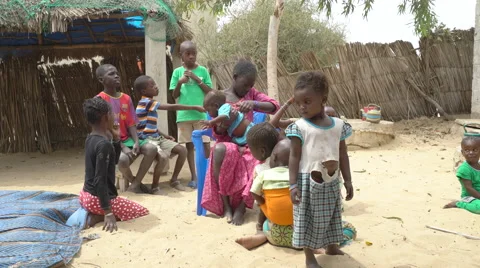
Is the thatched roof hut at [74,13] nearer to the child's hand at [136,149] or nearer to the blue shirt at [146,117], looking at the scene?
the blue shirt at [146,117]

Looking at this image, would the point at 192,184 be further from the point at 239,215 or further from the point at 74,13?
the point at 74,13

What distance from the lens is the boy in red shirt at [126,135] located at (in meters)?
4.64

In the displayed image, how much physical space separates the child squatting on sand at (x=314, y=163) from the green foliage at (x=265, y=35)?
43.7 ft

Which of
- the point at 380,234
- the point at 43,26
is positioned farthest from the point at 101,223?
the point at 43,26

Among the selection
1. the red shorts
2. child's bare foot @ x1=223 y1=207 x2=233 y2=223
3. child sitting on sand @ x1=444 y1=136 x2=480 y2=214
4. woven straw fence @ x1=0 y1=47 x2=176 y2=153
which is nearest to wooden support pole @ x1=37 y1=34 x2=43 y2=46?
woven straw fence @ x1=0 y1=47 x2=176 y2=153

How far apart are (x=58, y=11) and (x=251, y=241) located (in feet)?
14.3

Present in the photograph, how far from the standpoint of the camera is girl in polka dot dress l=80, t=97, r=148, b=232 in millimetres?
3473

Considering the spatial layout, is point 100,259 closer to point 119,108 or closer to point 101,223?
point 101,223

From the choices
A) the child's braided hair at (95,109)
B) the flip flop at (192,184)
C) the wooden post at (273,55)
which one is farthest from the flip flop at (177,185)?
the wooden post at (273,55)

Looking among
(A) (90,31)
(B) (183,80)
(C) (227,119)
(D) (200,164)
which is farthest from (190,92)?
(A) (90,31)

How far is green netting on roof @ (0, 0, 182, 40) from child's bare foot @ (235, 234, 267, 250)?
398 cm

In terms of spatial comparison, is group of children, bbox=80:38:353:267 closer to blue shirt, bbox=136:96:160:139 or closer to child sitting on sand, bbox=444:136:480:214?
blue shirt, bbox=136:96:160:139

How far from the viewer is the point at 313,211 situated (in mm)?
2627

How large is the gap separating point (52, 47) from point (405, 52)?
7096mm
